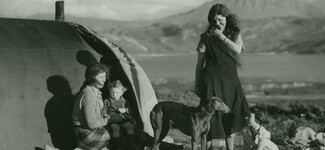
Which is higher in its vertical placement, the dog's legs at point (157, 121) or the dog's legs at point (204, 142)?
the dog's legs at point (157, 121)

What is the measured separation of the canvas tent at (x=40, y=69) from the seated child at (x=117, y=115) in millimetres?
486

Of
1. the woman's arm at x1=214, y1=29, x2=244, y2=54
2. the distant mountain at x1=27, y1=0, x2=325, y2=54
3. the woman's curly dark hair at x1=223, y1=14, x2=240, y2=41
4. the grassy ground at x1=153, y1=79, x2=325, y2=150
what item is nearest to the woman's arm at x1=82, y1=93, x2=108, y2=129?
the woman's arm at x1=214, y1=29, x2=244, y2=54

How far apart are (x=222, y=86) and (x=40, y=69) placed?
2298 mm

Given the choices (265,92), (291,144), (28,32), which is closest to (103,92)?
Result: (28,32)

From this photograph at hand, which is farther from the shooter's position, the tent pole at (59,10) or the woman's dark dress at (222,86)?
the tent pole at (59,10)

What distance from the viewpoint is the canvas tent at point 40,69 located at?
6.83 meters

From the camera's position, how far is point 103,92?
25.5 ft

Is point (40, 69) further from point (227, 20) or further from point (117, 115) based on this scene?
point (227, 20)

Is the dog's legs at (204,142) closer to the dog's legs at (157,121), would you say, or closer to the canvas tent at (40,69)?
the dog's legs at (157,121)

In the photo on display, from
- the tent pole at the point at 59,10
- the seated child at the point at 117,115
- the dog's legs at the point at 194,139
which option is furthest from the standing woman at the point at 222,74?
the tent pole at the point at 59,10

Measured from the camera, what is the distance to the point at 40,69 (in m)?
7.24

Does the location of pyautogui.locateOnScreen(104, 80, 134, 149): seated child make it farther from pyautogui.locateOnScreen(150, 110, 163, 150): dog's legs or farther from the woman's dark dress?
the woman's dark dress

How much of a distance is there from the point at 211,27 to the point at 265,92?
978 inches

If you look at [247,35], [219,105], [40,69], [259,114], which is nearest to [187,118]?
[219,105]
